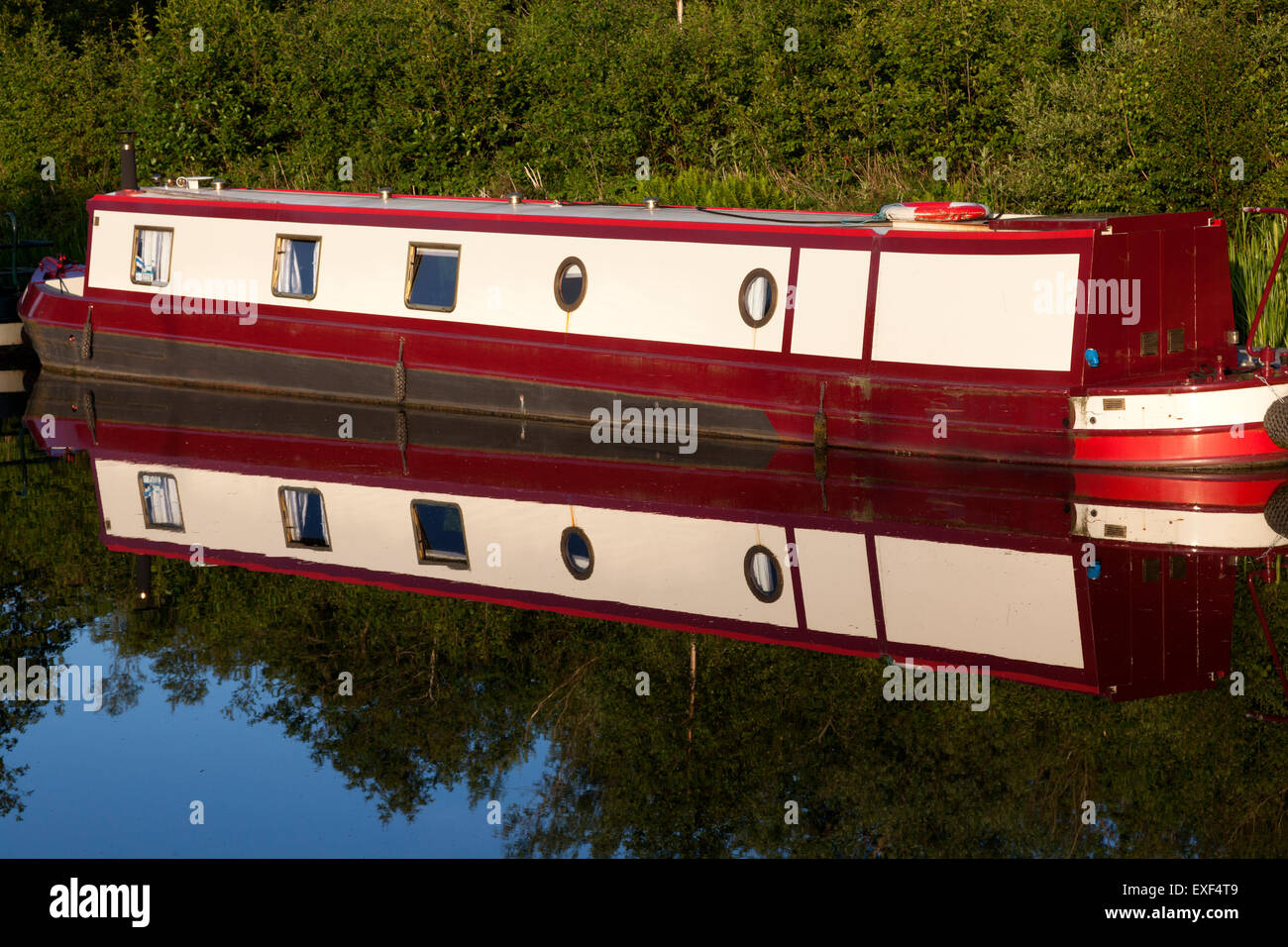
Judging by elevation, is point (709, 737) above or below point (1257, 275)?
below

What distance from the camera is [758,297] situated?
52.4 feet

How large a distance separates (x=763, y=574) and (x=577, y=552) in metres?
1.37

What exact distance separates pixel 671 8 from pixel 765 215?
640 inches

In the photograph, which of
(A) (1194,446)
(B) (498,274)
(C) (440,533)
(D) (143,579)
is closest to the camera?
(D) (143,579)

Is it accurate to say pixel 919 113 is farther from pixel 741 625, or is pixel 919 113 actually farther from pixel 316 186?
pixel 741 625

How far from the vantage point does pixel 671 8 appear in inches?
1266

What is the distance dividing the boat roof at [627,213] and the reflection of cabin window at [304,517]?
4.44 meters

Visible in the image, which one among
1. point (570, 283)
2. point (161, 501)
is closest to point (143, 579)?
point (161, 501)

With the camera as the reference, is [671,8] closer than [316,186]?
No

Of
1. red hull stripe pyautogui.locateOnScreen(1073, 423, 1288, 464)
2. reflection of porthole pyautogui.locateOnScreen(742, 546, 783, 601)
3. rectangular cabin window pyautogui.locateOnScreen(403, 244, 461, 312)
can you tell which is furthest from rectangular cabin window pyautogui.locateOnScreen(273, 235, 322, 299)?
red hull stripe pyautogui.locateOnScreen(1073, 423, 1288, 464)

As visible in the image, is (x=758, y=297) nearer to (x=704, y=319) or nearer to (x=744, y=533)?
(x=704, y=319)

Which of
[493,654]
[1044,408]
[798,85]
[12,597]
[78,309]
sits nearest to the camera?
[493,654]

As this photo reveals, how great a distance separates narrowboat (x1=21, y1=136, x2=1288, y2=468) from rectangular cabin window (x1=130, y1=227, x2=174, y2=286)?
24mm

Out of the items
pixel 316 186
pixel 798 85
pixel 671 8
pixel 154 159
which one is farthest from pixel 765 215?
pixel 671 8
